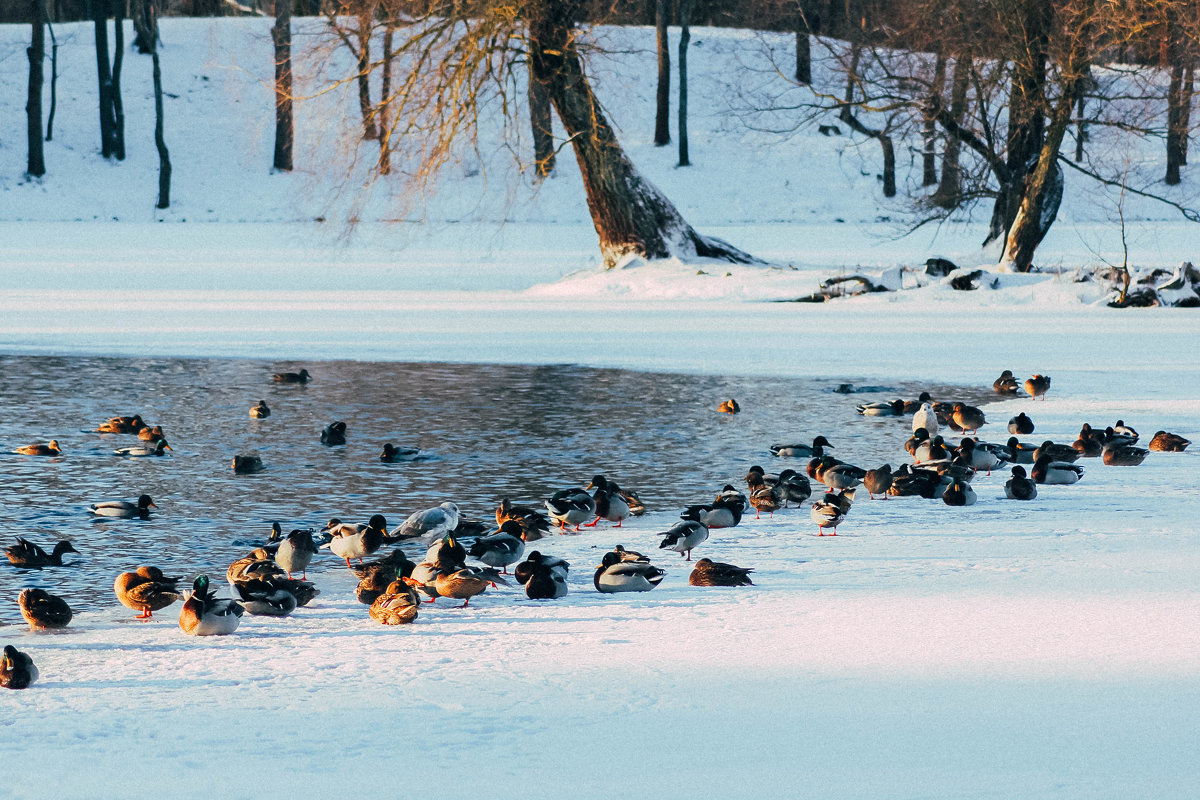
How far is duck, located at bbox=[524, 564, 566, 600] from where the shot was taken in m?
6.35

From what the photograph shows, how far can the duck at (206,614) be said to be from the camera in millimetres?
5664

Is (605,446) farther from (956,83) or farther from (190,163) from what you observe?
(190,163)

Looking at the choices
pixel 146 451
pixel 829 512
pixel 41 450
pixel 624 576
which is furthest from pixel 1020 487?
pixel 41 450

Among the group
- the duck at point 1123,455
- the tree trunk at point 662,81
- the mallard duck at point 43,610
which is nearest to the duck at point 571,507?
the mallard duck at point 43,610

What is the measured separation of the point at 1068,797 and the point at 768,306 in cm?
1792

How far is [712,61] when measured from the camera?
58.2 metres

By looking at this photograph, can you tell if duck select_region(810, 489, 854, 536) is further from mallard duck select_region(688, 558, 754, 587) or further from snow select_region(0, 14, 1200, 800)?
mallard duck select_region(688, 558, 754, 587)

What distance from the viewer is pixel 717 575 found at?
6547 mm

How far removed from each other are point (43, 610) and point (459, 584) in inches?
68.5

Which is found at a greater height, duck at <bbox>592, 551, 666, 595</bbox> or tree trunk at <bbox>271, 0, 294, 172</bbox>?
tree trunk at <bbox>271, 0, 294, 172</bbox>

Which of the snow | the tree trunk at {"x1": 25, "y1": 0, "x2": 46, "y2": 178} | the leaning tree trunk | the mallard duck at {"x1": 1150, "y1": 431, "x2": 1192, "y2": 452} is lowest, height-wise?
the snow

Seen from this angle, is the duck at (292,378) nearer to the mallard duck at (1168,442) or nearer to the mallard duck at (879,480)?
the mallard duck at (879,480)

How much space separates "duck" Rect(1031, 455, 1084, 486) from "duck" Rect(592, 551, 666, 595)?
363cm

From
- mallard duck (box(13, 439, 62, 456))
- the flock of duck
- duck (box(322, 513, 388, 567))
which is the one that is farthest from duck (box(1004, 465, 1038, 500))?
mallard duck (box(13, 439, 62, 456))
